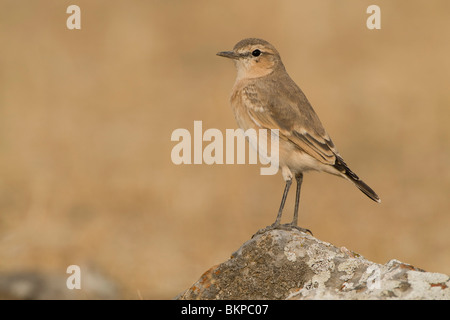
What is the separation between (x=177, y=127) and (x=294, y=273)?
11.8m

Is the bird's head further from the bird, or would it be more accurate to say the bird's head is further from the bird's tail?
the bird's tail

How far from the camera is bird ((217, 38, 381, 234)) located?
8.41 meters

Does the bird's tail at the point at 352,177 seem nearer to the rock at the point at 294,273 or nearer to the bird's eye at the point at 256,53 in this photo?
the rock at the point at 294,273

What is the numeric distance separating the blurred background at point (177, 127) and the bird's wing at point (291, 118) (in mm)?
4204

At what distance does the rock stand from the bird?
106 centimetres

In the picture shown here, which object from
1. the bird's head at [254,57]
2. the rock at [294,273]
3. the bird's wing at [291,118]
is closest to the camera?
the rock at [294,273]

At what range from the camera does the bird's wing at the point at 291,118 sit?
8406 mm

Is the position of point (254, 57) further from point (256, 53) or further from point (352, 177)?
point (352, 177)

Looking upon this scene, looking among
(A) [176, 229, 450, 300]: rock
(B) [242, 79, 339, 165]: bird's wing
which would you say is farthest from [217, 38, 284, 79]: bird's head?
(A) [176, 229, 450, 300]: rock

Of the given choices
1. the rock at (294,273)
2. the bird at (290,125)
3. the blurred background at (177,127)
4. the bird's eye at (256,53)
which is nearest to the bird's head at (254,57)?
the bird's eye at (256,53)

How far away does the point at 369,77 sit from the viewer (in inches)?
779

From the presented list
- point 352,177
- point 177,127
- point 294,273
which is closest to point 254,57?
point 352,177

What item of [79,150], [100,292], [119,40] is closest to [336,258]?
[100,292]

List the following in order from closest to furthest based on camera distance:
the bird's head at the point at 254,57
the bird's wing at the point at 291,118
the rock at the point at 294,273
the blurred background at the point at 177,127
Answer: the rock at the point at 294,273 → the bird's wing at the point at 291,118 → the bird's head at the point at 254,57 → the blurred background at the point at 177,127
